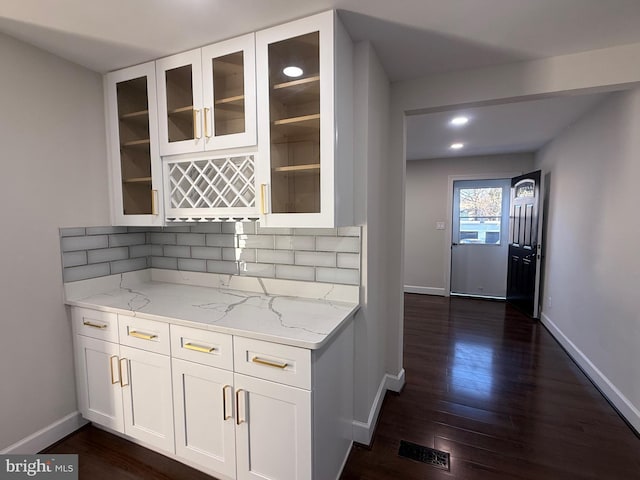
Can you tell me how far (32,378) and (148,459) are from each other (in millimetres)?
824

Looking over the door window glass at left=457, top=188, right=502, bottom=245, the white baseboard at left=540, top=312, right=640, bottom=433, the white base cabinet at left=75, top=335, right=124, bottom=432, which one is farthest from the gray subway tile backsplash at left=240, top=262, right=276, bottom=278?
the door window glass at left=457, top=188, right=502, bottom=245

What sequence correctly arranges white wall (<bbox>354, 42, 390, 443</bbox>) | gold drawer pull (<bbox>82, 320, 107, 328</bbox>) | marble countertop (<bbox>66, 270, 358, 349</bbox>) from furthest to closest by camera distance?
1. gold drawer pull (<bbox>82, 320, 107, 328</bbox>)
2. white wall (<bbox>354, 42, 390, 443</bbox>)
3. marble countertop (<bbox>66, 270, 358, 349</bbox>)

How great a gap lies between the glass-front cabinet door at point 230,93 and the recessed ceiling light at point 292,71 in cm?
17

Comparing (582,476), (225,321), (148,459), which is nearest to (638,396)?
(582,476)

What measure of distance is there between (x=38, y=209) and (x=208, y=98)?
1187 mm

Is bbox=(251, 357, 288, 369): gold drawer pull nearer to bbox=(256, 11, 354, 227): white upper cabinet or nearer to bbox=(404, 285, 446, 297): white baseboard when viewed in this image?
bbox=(256, 11, 354, 227): white upper cabinet

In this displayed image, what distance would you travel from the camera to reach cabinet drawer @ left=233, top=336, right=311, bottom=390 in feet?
4.17

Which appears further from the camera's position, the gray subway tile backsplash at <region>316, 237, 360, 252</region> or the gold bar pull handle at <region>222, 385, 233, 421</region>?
the gray subway tile backsplash at <region>316, 237, 360, 252</region>

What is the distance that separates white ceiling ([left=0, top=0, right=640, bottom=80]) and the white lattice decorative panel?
658 millimetres

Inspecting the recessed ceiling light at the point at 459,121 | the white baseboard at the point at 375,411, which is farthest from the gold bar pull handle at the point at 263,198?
the recessed ceiling light at the point at 459,121

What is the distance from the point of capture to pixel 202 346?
1.50 meters

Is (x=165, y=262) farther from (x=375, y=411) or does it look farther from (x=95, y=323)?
(x=375, y=411)

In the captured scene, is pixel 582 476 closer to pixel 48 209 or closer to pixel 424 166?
pixel 48 209

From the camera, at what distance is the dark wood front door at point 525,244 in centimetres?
400
